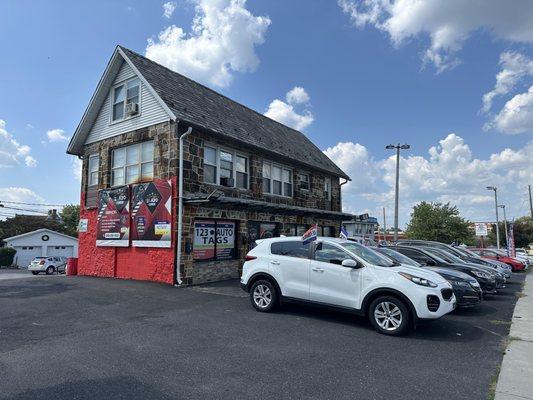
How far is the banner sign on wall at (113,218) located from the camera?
14.8 m

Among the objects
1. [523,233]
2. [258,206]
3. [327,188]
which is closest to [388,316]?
[258,206]

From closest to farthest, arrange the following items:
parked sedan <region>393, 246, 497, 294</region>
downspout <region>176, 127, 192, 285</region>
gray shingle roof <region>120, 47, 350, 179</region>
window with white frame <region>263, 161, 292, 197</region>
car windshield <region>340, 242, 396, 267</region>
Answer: car windshield <region>340, 242, 396, 267</region>
parked sedan <region>393, 246, 497, 294</region>
downspout <region>176, 127, 192, 285</region>
gray shingle roof <region>120, 47, 350, 179</region>
window with white frame <region>263, 161, 292, 197</region>

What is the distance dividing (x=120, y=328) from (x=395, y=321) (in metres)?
5.10

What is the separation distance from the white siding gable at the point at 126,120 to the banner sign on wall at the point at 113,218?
249cm

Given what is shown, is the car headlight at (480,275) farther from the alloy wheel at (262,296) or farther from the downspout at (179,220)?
the downspout at (179,220)

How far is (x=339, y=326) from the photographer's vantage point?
7531 millimetres

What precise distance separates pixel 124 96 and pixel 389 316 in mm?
13481

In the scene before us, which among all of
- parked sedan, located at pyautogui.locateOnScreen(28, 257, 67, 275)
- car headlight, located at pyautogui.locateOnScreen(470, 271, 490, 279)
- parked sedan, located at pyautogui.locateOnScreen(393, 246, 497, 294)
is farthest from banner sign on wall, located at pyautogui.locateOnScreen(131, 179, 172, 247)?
parked sedan, located at pyautogui.locateOnScreen(28, 257, 67, 275)

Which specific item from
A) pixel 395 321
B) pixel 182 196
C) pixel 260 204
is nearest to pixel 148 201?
pixel 182 196

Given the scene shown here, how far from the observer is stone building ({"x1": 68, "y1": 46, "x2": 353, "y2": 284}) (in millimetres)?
13555

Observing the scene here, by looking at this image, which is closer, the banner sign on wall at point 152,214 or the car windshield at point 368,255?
the car windshield at point 368,255

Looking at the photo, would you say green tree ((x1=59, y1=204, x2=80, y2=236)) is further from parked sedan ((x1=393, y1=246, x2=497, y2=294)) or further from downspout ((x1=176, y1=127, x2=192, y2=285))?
parked sedan ((x1=393, y1=246, x2=497, y2=294))

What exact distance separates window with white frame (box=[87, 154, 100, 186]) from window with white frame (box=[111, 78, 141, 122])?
203 centimetres

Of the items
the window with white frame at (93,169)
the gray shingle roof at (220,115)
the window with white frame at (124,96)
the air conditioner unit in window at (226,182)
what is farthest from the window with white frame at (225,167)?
the window with white frame at (93,169)
